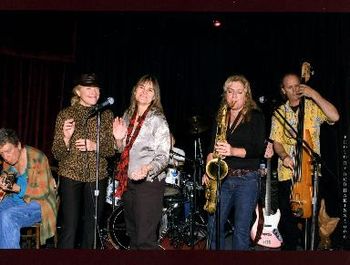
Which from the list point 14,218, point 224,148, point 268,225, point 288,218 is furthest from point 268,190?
point 14,218

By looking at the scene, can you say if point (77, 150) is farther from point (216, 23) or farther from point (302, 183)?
point (216, 23)

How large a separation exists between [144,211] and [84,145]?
2.66 feet

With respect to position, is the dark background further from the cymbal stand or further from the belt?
the belt

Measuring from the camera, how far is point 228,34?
8.75m

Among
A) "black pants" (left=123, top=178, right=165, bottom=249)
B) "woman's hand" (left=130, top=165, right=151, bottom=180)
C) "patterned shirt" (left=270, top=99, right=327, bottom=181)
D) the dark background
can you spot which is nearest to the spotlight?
the dark background

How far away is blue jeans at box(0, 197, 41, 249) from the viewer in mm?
5438

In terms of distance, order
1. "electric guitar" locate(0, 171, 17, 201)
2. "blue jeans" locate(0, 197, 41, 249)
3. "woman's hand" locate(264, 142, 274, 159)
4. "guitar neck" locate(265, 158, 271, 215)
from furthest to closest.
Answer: "guitar neck" locate(265, 158, 271, 215), "woman's hand" locate(264, 142, 274, 159), "electric guitar" locate(0, 171, 17, 201), "blue jeans" locate(0, 197, 41, 249)

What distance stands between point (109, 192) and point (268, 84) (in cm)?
247

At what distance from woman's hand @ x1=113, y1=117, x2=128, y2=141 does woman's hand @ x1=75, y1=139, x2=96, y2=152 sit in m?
0.21

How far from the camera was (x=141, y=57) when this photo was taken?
888 centimetres

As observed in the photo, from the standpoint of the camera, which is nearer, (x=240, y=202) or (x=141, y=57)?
(x=240, y=202)

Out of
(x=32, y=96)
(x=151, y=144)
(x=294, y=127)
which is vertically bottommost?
(x=151, y=144)

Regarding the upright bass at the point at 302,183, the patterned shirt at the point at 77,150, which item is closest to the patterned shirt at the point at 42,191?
the patterned shirt at the point at 77,150

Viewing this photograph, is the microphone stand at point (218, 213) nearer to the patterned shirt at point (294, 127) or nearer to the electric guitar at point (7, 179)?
the patterned shirt at point (294, 127)
